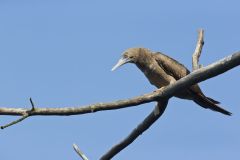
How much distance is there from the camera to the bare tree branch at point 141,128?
5.85m

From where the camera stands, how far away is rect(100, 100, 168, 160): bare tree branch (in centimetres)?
585

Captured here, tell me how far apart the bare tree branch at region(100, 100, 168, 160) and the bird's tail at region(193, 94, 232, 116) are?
1.73m

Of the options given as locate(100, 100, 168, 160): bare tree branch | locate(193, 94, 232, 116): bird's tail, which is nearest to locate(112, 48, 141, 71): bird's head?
locate(193, 94, 232, 116): bird's tail

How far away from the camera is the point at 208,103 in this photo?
7895 mm

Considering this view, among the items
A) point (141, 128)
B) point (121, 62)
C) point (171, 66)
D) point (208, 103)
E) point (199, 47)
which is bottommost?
point (141, 128)

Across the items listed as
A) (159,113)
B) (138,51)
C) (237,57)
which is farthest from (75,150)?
(237,57)

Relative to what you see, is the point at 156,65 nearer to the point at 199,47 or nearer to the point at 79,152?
the point at 199,47

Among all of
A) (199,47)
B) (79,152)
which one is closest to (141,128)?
(79,152)

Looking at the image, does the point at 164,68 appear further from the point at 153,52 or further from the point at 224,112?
the point at 224,112

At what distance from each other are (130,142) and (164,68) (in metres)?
3.13

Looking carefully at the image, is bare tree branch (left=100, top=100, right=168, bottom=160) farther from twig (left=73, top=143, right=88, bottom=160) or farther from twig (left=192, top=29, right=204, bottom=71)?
twig (left=192, top=29, right=204, bottom=71)

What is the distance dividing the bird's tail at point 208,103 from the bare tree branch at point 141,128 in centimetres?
173

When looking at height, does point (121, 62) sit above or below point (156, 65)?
above

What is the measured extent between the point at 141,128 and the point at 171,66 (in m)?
3.13
